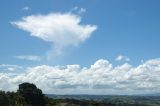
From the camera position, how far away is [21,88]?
14638 cm

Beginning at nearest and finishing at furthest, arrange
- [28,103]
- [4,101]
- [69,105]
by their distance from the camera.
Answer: [4,101]
[28,103]
[69,105]

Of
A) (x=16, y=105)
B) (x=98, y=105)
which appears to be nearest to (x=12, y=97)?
(x=16, y=105)

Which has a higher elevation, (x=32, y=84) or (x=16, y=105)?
(x=32, y=84)

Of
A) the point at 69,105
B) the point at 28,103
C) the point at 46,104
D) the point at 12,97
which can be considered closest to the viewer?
the point at 12,97

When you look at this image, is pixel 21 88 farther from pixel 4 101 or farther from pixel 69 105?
pixel 69 105

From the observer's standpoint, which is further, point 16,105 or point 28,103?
point 28,103

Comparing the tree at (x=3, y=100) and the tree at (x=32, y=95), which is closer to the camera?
the tree at (x=3, y=100)

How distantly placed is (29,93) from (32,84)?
6.05 metres

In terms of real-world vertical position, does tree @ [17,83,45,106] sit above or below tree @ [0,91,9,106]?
above

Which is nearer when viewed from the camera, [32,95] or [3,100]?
[3,100]

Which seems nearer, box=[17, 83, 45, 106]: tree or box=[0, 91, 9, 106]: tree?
box=[0, 91, 9, 106]: tree

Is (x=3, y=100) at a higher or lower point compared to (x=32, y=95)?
lower

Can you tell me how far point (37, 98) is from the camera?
14325 centimetres

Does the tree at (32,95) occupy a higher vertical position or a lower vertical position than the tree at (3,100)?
higher
